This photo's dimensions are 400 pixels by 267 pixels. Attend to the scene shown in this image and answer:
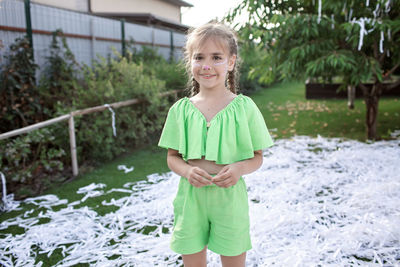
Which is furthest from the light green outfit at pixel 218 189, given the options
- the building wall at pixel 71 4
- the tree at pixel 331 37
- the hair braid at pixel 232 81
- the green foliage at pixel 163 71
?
the building wall at pixel 71 4

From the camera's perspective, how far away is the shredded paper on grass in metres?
2.46

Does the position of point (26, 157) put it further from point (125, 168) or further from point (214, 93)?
point (214, 93)

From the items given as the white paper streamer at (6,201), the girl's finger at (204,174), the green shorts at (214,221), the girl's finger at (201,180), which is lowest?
the white paper streamer at (6,201)

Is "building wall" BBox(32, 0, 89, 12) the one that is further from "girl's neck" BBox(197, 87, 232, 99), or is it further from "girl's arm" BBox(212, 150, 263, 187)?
"girl's arm" BBox(212, 150, 263, 187)

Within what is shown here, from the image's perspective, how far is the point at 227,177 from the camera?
1459mm

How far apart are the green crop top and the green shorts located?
0.15 metres

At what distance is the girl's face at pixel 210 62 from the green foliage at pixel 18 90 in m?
3.69

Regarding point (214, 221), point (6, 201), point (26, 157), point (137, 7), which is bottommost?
point (6, 201)

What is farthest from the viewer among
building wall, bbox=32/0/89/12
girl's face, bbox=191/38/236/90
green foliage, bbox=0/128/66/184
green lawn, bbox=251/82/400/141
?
building wall, bbox=32/0/89/12

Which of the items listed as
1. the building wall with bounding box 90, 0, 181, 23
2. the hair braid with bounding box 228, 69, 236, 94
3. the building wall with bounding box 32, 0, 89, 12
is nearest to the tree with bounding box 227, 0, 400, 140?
the hair braid with bounding box 228, 69, 236, 94

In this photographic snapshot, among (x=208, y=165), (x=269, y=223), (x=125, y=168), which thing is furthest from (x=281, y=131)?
(x=208, y=165)

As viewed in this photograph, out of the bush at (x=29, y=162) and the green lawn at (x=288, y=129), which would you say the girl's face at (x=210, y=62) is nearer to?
the green lawn at (x=288, y=129)

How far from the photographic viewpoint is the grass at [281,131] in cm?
373

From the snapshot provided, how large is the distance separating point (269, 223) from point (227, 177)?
1642 millimetres
